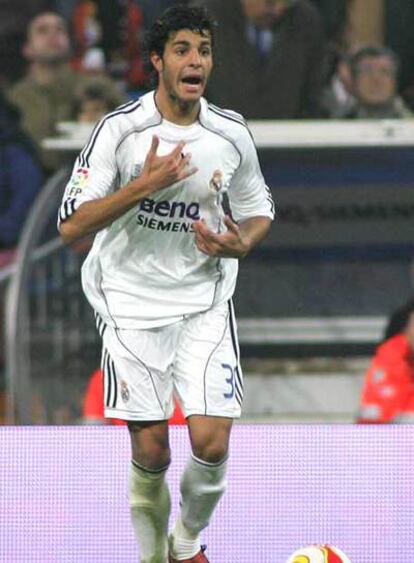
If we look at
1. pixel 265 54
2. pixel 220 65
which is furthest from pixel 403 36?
pixel 220 65

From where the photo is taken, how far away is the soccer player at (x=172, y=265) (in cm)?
538

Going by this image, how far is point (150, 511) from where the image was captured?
5.69 m

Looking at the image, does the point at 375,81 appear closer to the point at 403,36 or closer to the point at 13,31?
the point at 403,36

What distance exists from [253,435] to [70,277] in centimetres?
308

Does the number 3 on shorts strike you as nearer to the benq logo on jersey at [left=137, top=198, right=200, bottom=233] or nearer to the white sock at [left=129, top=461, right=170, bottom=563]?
the white sock at [left=129, top=461, right=170, bottom=563]

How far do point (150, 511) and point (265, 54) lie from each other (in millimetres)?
3990

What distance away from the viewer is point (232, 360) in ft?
18.5

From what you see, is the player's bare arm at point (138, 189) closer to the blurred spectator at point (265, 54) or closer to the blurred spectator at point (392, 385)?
the blurred spectator at point (392, 385)

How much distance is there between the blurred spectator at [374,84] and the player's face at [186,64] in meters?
3.93

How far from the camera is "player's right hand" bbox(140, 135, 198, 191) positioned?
204 inches

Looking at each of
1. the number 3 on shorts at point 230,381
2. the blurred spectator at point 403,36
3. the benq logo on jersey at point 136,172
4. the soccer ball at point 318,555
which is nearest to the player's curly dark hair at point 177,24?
the benq logo on jersey at point 136,172

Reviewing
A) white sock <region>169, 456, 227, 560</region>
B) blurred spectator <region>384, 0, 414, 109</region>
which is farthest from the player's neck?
blurred spectator <region>384, 0, 414, 109</region>

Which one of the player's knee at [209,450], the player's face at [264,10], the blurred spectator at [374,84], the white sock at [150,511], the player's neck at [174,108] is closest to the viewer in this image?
the player's neck at [174,108]

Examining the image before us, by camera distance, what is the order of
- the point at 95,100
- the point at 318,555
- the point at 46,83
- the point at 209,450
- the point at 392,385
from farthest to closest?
1. the point at 46,83
2. the point at 95,100
3. the point at 392,385
4. the point at 318,555
5. the point at 209,450
